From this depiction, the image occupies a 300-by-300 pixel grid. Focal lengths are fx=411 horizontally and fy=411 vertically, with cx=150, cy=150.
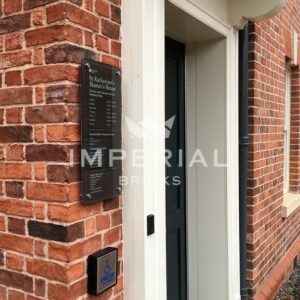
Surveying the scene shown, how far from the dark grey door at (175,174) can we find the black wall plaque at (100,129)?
48.2 inches

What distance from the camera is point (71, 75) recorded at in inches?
72.8

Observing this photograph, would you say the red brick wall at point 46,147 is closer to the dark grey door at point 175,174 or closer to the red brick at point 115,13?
the red brick at point 115,13

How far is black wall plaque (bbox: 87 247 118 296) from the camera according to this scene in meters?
1.93

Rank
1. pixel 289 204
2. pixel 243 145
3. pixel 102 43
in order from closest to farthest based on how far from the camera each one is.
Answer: pixel 102 43 < pixel 243 145 < pixel 289 204

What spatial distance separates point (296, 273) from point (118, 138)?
4126 millimetres

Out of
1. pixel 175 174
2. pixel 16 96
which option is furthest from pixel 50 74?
pixel 175 174

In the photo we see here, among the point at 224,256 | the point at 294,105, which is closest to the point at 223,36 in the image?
the point at 224,256

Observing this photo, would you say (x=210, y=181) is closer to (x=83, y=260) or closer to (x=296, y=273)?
(x=83, y=260)

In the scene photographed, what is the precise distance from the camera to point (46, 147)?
1.89m

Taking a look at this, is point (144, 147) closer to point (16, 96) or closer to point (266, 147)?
point (16, 96)

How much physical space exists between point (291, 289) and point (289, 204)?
0.99m

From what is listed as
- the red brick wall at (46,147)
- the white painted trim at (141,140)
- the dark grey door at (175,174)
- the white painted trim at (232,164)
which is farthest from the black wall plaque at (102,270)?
the white painted trim at (232,164)

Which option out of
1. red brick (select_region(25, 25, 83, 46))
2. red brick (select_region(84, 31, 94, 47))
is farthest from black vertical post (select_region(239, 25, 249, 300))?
red brick (select_region(25, 25, 83, 46))

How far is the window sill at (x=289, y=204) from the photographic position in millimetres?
4816
